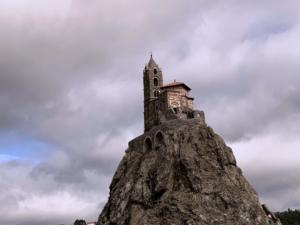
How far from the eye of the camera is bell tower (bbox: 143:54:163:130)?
342ft

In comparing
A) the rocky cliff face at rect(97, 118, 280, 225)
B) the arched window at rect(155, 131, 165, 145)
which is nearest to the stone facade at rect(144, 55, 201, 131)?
the rocky cliff face at rect(97, 118, 280, 225)

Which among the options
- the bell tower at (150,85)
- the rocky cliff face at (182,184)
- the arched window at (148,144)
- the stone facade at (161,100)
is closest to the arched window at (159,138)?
the rocky cliff face at (182,184)

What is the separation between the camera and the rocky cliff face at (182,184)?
83250mm

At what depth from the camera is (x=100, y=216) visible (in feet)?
317

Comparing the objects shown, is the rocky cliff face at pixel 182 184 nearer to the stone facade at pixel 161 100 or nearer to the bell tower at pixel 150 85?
the stone facade at pixel 161 100

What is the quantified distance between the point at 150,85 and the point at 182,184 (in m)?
27.6

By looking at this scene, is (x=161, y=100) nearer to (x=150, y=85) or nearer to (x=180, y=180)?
(x=150, y=85)

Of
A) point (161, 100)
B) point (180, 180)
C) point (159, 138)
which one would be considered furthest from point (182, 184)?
point (161, 100)

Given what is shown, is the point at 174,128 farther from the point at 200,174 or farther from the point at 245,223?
the point at 245,223

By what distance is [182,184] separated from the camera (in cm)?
8806

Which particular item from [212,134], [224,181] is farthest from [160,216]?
[212,134]

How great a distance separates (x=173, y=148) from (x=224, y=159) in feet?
34.7

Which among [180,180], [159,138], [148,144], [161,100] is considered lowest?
[180,180]

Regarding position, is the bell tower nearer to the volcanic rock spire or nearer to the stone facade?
the stone facade
